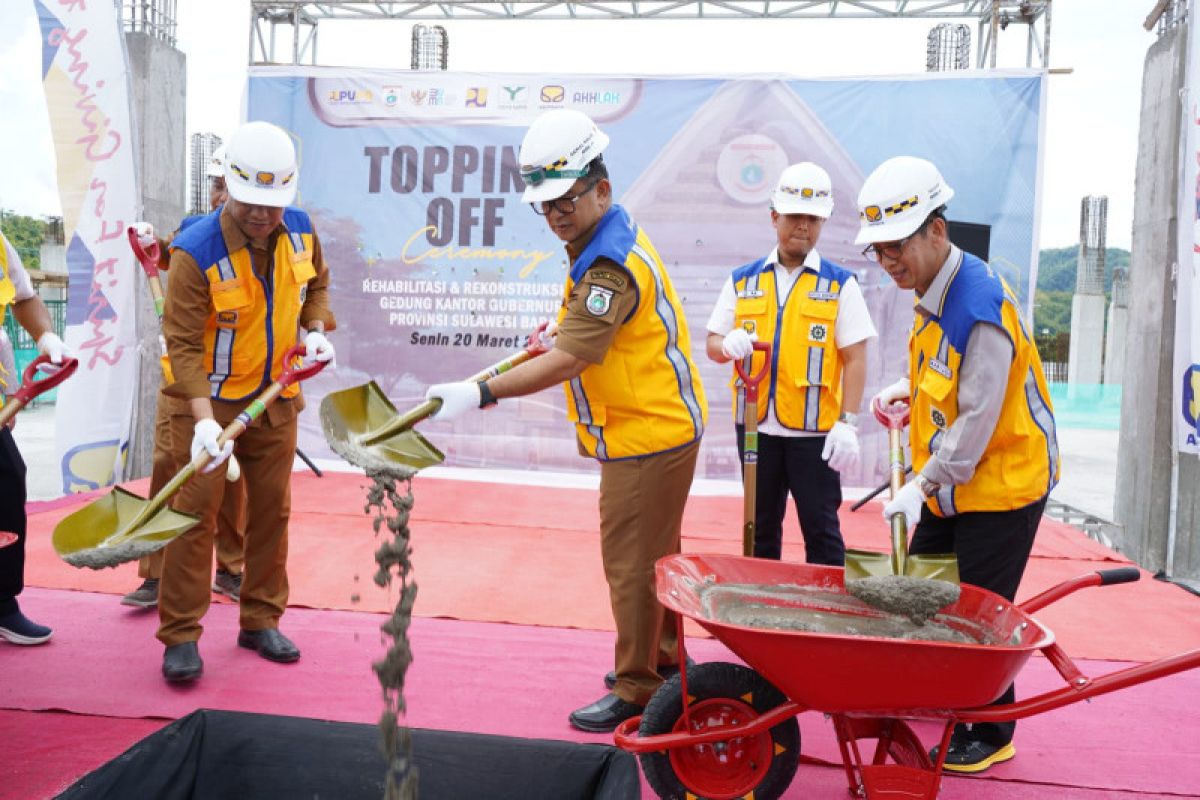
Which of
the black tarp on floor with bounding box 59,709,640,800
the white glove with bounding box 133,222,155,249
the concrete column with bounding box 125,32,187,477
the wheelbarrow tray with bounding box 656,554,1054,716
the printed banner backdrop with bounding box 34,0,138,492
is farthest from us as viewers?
the concrete column with bounding box 125,32,187,477

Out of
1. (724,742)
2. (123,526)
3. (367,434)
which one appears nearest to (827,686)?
(724,742)

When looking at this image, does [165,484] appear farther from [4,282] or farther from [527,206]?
[527,206]

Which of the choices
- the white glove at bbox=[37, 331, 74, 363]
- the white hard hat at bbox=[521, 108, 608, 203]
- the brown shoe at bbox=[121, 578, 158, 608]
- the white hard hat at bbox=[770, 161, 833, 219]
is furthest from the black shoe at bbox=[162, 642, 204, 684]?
the white hard hat at bbox=[770, 161, 833, 219]

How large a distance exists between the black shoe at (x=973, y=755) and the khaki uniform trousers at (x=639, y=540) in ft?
2.53

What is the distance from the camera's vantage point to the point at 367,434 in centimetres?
234

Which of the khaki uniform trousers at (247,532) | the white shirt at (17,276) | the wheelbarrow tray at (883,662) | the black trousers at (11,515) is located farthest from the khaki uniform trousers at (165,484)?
the wheelbarrow tray at (883,662)

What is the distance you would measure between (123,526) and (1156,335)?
4757 mm

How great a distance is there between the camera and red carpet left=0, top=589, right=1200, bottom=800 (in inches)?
97.8

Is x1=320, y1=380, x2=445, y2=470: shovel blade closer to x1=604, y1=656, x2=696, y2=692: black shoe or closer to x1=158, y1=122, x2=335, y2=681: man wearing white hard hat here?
x1=158, y1=122, x2=335, y2=681: man wearing white hard hat

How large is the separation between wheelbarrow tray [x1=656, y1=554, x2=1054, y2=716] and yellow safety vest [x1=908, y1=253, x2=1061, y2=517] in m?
0.37

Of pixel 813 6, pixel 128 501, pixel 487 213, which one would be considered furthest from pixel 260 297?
pixel 813 6

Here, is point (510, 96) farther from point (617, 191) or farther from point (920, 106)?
point (920, 106)

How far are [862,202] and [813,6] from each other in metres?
4.69

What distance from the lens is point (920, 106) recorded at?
19.6 feet
